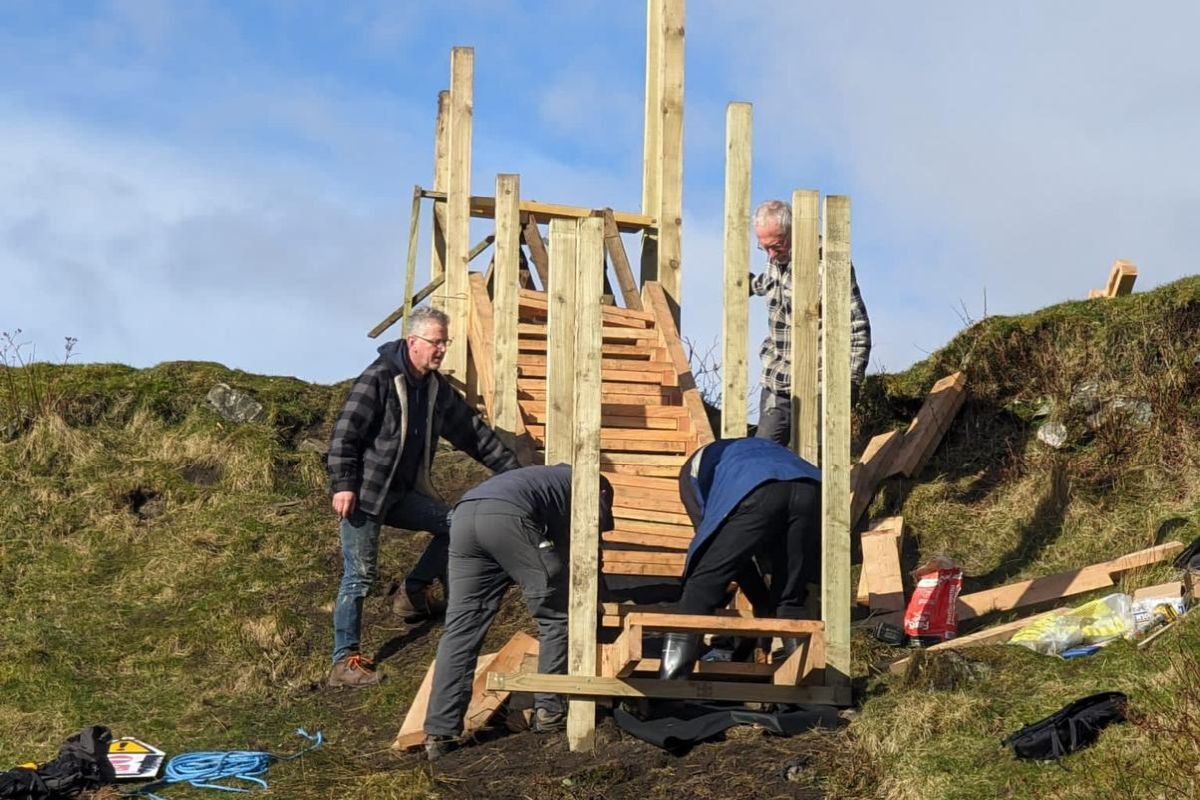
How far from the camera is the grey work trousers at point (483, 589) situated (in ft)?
24.0

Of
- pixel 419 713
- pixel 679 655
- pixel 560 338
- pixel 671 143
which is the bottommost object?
pixel 419 713

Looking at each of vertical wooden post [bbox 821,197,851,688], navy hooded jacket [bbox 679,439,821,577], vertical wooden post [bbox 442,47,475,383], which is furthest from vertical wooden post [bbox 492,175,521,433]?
vertical wooden post [bbox 821,197,851,688]

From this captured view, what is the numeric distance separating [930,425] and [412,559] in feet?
12.0

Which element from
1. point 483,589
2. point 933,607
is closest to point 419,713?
point 483,589

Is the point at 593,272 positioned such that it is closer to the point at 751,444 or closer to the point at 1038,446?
the point at 751,444

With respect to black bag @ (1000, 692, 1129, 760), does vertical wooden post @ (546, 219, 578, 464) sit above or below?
above

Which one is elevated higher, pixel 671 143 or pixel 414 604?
pixel 671 143

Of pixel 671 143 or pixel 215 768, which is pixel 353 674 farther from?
pixel 671 143

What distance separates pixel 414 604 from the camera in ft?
31.2

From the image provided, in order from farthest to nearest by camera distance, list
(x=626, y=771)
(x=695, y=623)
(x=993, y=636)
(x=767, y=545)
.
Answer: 1. (x=993, y=636)
2. (x=767, y=545)
3. (x=695, y=623)
4. (x=626, y=771)

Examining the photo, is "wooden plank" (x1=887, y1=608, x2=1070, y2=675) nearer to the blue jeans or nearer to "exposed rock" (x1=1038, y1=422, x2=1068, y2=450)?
the blue jeans

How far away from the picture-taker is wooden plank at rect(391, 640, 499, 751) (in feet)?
24.7

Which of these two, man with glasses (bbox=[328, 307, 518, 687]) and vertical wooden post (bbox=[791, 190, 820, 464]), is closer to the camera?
man with glasses (bbox=[328, 307, 518, 687])

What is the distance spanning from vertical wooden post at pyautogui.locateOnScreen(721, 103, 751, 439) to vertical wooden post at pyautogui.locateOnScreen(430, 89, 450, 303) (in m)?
2.94
